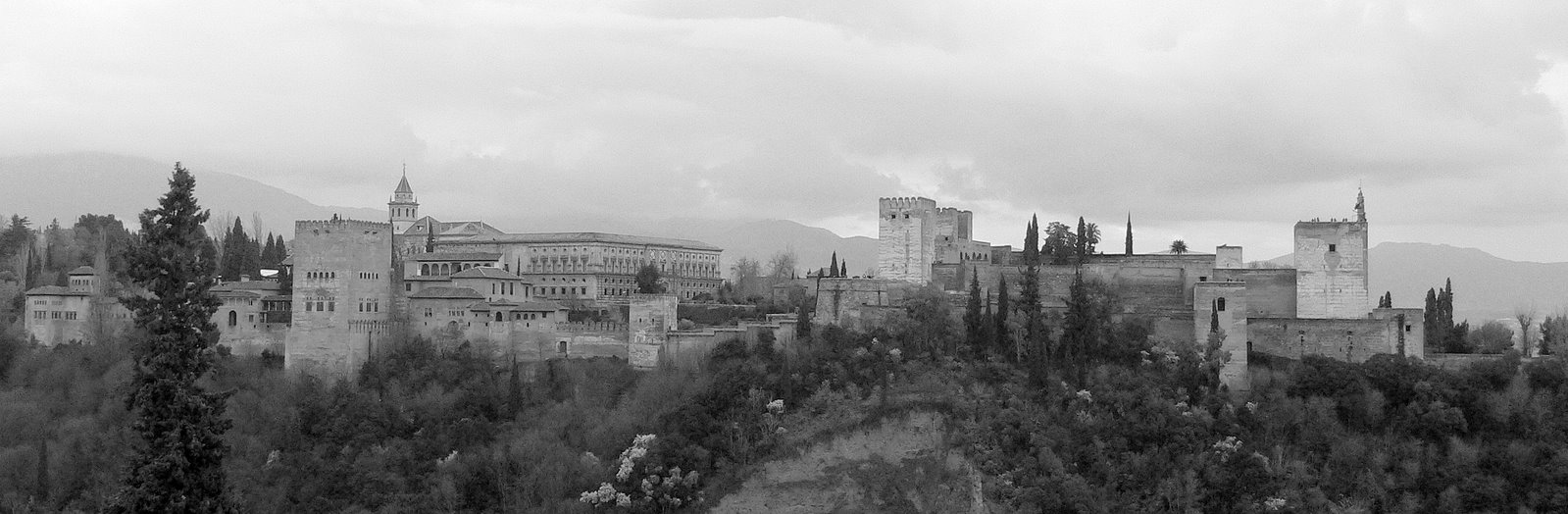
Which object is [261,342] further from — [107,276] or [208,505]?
[208,505]

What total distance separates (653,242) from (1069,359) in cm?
2828

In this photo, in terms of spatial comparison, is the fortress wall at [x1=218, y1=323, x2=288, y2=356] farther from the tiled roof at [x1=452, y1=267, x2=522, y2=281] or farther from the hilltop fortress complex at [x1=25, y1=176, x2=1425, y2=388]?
the tiled roof at [x1=452, y1=267, x2=522, y2=281]

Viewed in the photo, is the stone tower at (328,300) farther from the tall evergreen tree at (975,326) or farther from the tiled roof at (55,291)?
Answer: the tall evergreen tree at (975,326)

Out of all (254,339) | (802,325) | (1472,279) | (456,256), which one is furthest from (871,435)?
(1472,279)

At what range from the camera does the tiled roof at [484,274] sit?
156 ft

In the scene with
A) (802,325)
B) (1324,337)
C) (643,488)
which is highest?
(802,325)

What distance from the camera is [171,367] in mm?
19688

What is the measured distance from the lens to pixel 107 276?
52844 mm

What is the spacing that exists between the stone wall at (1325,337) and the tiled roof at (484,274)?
23.2 meters

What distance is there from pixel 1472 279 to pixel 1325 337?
10793 centimetres

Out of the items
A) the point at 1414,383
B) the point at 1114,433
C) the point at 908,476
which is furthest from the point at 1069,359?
the point at 1414,383

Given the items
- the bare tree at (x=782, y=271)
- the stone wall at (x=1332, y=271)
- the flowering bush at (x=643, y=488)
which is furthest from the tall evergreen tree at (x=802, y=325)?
the stone wall at (x=1332, y=271)

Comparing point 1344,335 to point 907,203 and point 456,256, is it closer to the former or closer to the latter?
point 907,203

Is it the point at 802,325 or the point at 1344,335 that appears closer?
the point at 1344,335
